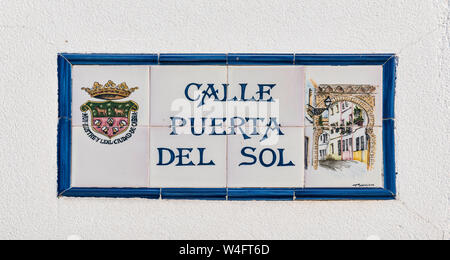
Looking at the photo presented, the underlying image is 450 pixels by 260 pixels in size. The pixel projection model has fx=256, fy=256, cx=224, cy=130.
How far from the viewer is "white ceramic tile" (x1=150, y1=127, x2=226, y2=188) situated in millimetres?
2088

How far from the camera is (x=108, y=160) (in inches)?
82.5

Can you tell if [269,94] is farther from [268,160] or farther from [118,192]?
[118,192]

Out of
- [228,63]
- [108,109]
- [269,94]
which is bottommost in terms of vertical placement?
[108,109]

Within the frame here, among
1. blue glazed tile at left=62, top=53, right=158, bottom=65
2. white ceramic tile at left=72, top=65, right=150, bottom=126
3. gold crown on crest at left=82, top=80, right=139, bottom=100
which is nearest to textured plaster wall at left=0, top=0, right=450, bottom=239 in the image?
blue glazed tile at left=62, top=53, right=158, bottom=65

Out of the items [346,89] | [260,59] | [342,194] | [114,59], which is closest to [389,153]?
[342,194]

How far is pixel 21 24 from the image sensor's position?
6.70 ft

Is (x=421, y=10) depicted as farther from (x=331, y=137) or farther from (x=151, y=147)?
(x=151, y=147)

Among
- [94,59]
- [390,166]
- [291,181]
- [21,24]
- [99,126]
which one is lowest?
[291,181]

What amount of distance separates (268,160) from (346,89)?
0.87 m

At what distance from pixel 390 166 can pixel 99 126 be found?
2399 mm

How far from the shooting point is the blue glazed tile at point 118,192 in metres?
2.08

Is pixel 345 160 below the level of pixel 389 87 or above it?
below

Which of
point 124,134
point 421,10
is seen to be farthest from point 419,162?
point 124,134

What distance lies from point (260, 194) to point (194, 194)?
537mm
